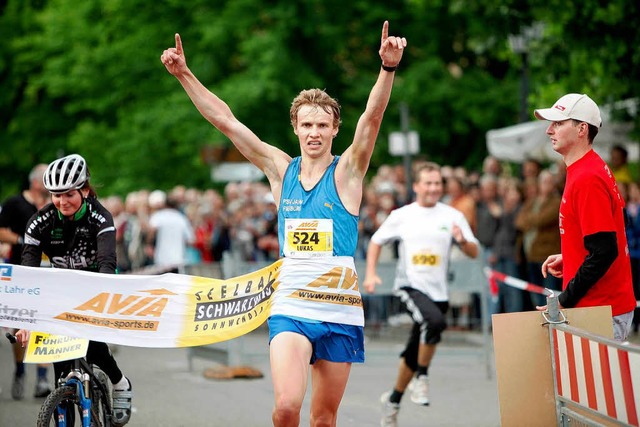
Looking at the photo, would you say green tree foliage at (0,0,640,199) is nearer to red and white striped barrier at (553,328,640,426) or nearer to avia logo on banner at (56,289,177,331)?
avia logo on banner at (56,289,177,331)

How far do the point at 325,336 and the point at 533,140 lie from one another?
14.1m

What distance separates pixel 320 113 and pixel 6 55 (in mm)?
34369

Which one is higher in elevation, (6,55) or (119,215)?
(6,55)

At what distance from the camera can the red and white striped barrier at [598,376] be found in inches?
230

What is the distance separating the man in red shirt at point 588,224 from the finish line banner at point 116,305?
6.47 ft

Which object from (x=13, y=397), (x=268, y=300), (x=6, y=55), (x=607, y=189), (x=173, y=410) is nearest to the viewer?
(x=607, y=189)

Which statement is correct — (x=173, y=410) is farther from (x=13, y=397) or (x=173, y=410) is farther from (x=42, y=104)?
(x=42, y=104)

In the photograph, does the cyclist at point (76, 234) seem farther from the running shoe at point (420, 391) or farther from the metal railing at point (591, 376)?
the running shoe at point (420, 391)

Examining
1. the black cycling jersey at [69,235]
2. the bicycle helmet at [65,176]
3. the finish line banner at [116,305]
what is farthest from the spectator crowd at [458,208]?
Result: the finish line banner at [116,305]

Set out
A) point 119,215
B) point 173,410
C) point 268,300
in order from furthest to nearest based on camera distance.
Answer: point 119,215
point 173,410
point 268,300

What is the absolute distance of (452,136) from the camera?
107 feet

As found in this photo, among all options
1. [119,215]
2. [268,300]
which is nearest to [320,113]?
[268,300]

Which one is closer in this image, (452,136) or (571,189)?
(571,189)

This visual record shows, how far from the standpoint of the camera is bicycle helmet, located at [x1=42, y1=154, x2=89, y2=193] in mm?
8062
